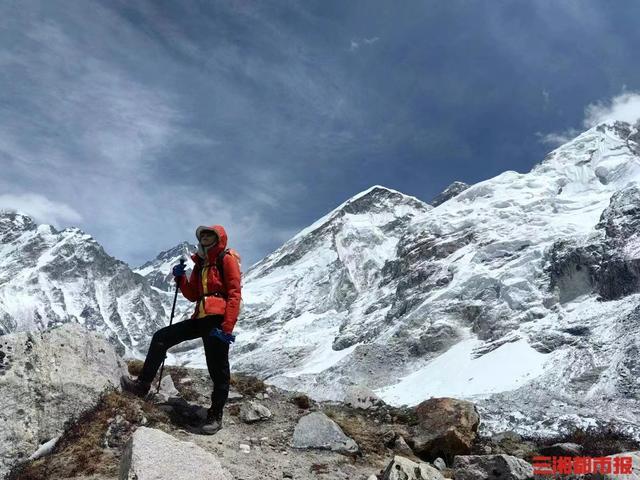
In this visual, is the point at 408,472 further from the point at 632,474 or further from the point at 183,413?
the point at 183,413

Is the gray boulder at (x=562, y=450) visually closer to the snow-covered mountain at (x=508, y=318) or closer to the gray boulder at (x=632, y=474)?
the gray boulder at (x=632, y=474)

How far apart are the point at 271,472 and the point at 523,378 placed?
217ft

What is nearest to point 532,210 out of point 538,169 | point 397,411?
point 538,169

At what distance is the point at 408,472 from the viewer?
20.2 ft

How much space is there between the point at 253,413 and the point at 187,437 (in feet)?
5.81

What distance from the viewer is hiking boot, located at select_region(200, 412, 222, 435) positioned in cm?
767

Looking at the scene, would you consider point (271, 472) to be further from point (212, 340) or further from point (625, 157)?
point (625, 157)

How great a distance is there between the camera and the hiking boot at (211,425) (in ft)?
25.2

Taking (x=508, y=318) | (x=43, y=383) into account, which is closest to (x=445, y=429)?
(x=43, y=383)

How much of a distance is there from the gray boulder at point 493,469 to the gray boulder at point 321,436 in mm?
1794

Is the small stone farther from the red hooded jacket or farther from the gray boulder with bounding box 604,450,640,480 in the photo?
the red hooded jacket

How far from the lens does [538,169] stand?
192 m

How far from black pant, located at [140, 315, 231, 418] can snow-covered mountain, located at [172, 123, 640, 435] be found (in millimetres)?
20374

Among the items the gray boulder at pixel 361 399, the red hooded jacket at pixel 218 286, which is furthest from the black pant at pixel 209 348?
the gray boulder at pixel 361 399
